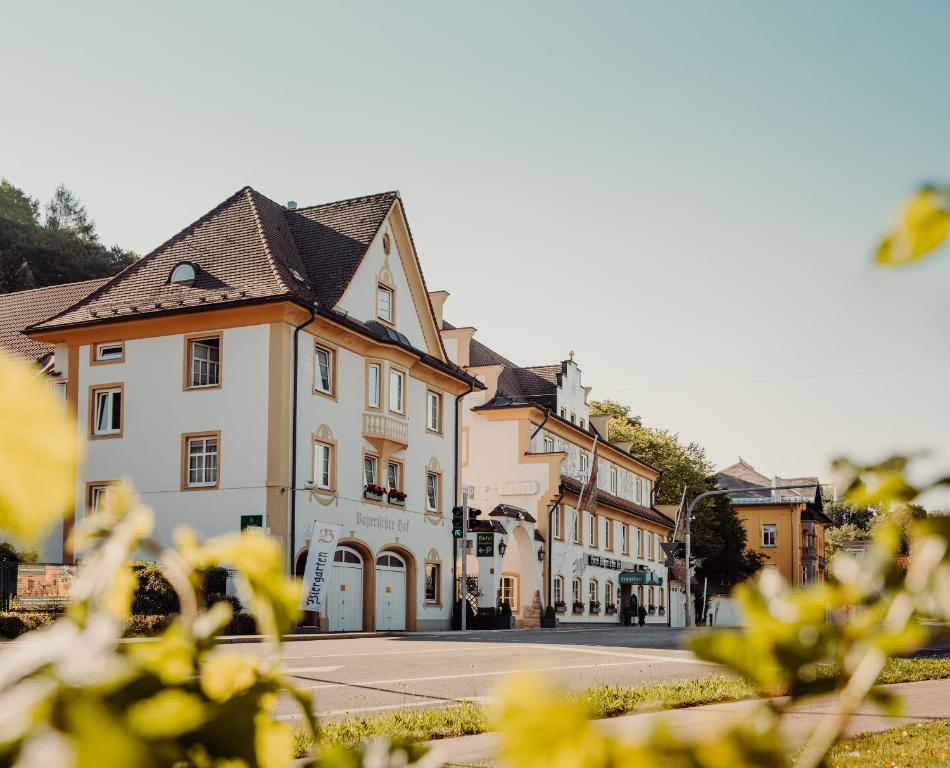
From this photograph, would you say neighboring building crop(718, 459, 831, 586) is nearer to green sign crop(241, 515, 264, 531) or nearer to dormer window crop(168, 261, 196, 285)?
dormer window crop(168, 261, 196, 285)

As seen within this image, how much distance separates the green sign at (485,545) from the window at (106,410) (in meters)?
13.3

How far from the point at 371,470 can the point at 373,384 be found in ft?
8.23

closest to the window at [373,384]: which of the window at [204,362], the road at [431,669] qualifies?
the window at [204,362]

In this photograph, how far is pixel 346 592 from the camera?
3359 centimetres

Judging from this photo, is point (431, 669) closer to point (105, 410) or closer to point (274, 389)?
point (274, 389)

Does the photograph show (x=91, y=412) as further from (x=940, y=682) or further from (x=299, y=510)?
(x=940, y=682)

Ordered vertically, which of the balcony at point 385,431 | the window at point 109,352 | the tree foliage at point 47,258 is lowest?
the balcony at point 385,431

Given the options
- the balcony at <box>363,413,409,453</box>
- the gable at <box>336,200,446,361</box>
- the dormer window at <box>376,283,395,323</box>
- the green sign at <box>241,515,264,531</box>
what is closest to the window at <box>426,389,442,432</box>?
the gable at <box>336,200,446,361</box>

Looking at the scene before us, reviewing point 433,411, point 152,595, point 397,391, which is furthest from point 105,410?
point 433,411

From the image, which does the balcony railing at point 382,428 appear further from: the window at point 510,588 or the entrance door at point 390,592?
the window at point 510,588

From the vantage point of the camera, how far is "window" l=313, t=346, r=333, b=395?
109 ft

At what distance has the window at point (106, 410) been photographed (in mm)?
33562

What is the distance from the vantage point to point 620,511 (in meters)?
59.6

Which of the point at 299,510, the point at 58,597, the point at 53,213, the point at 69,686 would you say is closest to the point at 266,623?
the point at 69,686
